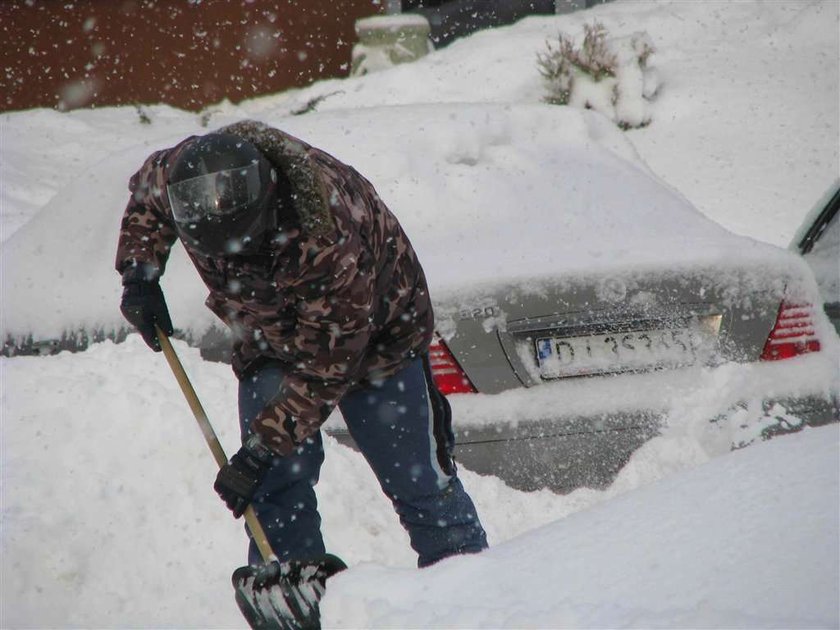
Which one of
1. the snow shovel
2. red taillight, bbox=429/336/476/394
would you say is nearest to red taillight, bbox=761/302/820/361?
red taillight, bbox=429/336/476/394

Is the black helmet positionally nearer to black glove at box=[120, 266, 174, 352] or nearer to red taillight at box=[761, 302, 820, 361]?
black glove at box=[120, 266, 174, 352]

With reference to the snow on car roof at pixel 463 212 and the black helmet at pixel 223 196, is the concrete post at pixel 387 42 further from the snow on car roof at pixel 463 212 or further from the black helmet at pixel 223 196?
the black helmet at pixel 223 196

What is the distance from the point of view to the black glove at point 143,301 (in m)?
2.68

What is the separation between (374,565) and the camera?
1.73 m

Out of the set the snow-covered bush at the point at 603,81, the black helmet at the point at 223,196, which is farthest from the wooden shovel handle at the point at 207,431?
the snow-covered bush at the point at 603,81

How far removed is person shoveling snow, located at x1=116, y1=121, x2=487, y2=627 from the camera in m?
2.06

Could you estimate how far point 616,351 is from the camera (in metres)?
2.79

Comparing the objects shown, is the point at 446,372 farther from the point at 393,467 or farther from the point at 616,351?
the point at 616,351

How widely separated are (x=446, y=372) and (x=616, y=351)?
0.54m

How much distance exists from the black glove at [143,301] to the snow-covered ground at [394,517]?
0.35m

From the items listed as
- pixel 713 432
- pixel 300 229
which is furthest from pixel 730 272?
pixel 300 229

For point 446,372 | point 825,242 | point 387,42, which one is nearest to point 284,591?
point 446,372

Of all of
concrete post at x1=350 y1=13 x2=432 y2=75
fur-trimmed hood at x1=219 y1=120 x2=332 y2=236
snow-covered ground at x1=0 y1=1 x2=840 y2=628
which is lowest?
concrete post at x1=350 y1=13 x2=432 y2=75

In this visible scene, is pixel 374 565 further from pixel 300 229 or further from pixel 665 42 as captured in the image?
pixel 665 42
